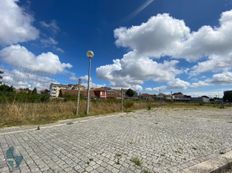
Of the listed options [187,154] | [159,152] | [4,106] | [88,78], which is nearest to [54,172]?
[159,152]

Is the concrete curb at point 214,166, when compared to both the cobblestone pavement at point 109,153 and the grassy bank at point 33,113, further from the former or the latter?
the grassy bank at point 33,113

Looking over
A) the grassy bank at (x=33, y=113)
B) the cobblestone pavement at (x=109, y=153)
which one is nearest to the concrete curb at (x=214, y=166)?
the cobblestone pavement at (x=109, y=153)

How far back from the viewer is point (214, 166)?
3.34m

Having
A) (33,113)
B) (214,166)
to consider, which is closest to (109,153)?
(214,166)

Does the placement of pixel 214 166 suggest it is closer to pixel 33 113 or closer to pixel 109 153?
pixel 109 153

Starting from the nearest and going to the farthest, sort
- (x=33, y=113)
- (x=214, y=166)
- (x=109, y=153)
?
1. (x=214, y=166)
2. (x=109, y=153)
3. (x=33, y=113)

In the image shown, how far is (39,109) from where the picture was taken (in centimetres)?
1180

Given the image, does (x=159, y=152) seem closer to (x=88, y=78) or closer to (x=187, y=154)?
(x=187, y=154)

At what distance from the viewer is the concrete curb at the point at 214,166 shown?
10.4ft

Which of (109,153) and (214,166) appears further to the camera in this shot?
(109,153)

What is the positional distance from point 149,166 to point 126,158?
1.87 ft

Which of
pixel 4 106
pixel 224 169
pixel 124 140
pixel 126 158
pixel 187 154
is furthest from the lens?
pixel 4 106

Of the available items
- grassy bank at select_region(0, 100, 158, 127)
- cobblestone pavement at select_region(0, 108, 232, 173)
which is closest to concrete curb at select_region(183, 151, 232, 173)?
cobblestone pavement at select_region(0, 108, 232, 173)

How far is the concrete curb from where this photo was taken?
3.18 metres
